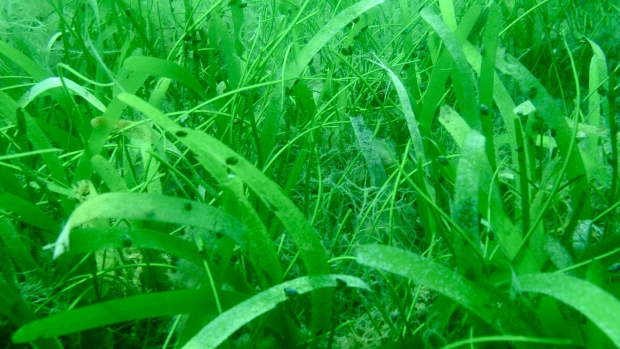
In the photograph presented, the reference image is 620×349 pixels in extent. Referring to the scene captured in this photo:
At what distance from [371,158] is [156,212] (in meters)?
0.49

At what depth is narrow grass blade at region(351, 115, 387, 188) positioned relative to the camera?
2.95 ft

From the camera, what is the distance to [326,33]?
921 millimetres

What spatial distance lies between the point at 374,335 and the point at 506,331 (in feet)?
0.63

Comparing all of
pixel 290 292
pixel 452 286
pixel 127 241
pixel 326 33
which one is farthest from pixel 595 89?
pixel 127 241

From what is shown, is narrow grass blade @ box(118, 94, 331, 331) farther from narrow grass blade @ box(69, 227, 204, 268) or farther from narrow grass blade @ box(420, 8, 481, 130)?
narrow grass blade @ box(420, 8, 481, 130)

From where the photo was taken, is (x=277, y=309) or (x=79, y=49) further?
(x=79, y=49)

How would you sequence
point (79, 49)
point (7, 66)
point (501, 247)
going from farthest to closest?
1. point (79, 49)
2. point (7, 66)
3. point (501, 247)

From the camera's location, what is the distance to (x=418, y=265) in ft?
1.61

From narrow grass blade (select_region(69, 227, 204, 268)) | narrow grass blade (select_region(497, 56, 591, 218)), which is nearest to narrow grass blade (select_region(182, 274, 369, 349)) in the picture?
narrow grass blade (select_region(69, 227, 204, 268))

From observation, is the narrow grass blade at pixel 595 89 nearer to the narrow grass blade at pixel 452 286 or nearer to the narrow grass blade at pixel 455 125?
the narrow grass blade at pixel 455 125

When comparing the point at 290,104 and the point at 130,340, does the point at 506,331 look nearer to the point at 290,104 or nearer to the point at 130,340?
the point at 130,340

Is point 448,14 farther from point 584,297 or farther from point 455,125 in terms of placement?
point 584,297

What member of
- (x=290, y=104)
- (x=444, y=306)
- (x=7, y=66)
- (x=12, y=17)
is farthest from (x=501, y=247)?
(x=12, y=17)

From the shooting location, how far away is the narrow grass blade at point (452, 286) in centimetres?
48
